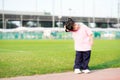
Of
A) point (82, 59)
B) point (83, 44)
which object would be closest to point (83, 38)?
point (83, 44)

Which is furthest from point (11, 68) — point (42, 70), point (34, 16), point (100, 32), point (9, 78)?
point (34, 16)

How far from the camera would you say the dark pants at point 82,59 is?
9852 millimetres

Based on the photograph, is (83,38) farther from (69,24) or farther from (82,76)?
(82,76)

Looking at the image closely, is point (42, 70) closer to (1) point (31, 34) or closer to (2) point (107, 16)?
(1) point (31, 34)


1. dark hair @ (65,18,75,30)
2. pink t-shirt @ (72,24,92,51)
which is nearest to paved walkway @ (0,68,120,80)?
pink t-shirt @ (72,24,92,51)

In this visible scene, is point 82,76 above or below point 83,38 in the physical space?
below

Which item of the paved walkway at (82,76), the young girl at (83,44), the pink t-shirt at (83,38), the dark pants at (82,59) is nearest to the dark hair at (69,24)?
the young girl at (83,44)

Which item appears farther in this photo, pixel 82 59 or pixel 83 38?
pixel 82 59

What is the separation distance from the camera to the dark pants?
9852 millimetres

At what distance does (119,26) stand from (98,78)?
80393 mm

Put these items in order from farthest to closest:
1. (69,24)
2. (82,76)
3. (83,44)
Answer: (83,44) < (69,24) < (82,76)

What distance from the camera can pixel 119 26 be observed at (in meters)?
87.7

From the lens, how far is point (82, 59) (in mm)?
10031

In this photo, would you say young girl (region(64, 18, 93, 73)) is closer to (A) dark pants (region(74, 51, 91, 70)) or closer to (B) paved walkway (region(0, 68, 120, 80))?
(A) dark pants (region(74, 51, 91, 70))
